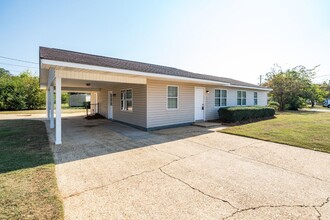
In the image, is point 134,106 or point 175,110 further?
point 175,110

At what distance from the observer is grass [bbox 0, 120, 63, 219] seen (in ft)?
7.70

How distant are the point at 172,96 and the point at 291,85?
19199mm

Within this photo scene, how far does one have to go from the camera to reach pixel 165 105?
9414mm

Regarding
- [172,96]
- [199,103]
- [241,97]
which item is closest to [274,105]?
[241,97]

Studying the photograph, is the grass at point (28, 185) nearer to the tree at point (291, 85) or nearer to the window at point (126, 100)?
the window at point (126, 100)

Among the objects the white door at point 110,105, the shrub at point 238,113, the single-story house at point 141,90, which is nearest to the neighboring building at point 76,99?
the single-story house at point 141,90

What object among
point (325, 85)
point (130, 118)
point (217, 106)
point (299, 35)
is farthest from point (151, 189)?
point (325, 85)

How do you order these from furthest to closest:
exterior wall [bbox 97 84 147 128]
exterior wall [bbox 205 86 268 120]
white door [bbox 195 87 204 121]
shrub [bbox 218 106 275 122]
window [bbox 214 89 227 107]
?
window [bbox 214 89 227 107] → exterior wall [bbox 205 86 268 120] → white door [bbox 195 87 204 121] → shrub [bbox 218 106 275 122] → exterior wall [bbox 97 84 147 128]

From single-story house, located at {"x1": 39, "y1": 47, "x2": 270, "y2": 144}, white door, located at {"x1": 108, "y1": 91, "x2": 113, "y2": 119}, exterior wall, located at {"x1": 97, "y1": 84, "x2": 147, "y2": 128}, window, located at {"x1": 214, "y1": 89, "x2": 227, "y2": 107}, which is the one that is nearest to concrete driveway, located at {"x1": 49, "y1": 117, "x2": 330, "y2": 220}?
single-story house, located at {"x1": 39, "y1": 47, "x2": 270, "y2": 144}

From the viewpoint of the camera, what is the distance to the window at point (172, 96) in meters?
9.60

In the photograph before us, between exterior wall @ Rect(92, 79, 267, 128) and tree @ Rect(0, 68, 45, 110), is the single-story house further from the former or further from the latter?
tree @ Rect(0, 68, 45, 110)

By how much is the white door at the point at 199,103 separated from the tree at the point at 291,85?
51.8 ft

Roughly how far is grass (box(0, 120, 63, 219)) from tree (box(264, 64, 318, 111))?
82.3 feet

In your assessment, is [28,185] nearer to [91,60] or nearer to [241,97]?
[91,60]
